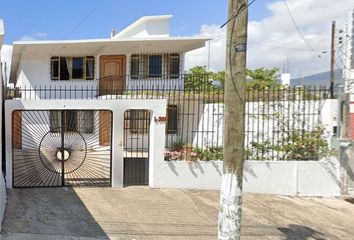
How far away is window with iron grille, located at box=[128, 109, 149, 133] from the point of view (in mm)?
12918

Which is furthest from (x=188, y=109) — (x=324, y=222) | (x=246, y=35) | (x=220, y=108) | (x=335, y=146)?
(x=246, y=35)

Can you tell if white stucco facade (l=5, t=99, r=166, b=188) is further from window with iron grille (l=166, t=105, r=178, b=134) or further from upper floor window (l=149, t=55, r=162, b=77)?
upper floor window (l=149, t=55, r=162, b=77)

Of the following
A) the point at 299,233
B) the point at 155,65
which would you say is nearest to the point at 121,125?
the point at 299,233

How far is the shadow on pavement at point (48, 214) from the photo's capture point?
6.95 metres

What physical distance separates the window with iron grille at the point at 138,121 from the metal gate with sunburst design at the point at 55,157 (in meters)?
0.97

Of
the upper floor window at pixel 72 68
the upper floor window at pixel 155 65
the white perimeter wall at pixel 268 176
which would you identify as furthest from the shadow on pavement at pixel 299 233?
the upper floor window at pixel 72 68

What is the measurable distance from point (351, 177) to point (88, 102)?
7376mm

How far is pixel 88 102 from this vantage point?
32.1 ft

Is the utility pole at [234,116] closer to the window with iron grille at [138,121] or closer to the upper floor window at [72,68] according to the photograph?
the window with iron grille at [138,121]

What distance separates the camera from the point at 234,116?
4.85 m

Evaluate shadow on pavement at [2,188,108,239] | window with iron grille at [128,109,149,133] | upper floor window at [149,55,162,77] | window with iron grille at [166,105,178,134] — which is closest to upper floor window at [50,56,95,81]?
upper floor window at [149,55,162,77]

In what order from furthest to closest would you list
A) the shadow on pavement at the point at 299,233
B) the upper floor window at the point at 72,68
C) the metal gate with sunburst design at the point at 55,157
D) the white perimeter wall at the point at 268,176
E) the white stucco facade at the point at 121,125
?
the upper floor window at the point at 72,68 < the metal gate with sunburst design at the point at 55,157 < the white perimeter wall at the point at 268,176 < the white stucco facade at the point at 121,125 < the shadow on pavement at the point at 299,233

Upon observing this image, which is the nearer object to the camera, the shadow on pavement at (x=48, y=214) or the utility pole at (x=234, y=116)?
the utility pole at (x=234, y=116)

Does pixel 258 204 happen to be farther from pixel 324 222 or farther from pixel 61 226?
pixel 61 226
